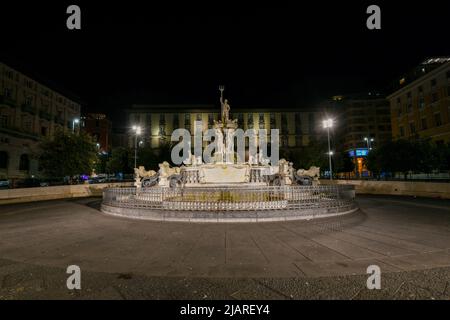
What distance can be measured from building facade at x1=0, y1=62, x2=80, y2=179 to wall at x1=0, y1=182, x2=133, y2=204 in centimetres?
1324

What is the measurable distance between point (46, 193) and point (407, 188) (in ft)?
108

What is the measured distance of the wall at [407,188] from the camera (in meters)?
18.3

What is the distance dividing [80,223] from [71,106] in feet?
182

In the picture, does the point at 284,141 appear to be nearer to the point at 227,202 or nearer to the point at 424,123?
the point at 424,123

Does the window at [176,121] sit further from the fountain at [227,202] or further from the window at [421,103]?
the window at [421,103]

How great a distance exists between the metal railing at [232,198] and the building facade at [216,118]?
210 feet

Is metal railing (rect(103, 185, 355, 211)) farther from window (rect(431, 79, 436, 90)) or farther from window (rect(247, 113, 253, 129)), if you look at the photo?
window (rect(247, 113, 253, 129))

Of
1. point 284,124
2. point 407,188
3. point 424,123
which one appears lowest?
point 407,188

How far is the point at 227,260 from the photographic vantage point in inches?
209

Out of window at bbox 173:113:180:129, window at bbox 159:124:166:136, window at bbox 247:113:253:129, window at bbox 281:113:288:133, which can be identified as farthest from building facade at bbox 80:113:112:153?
window at bbox 281:113:288:133

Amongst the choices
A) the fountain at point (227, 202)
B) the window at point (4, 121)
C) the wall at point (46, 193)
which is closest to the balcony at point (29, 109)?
the window at point (4, 121)

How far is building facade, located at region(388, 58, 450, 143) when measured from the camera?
41125mm

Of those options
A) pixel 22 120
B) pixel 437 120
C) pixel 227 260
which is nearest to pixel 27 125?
pixel 22 120

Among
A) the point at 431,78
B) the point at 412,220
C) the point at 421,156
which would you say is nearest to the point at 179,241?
the point at 412,220
